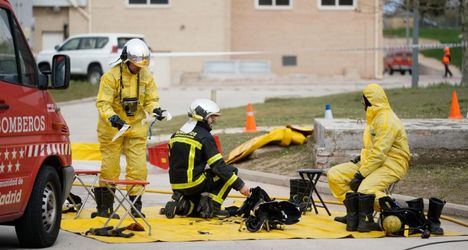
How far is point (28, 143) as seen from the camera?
1003 cm

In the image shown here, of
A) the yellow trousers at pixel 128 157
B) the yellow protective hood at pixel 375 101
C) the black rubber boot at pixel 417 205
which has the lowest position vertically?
the black rubber boot at pixel 417 205

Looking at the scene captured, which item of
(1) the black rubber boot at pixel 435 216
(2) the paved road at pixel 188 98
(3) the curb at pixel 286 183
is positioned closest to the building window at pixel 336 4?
(2) the paved road at pixel 188 98

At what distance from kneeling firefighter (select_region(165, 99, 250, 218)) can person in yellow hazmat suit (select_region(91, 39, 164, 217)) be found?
13.8 inches

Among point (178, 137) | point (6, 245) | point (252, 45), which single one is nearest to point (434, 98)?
point (178, 137)

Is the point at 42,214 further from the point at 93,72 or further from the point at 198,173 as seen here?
the point at 93,72

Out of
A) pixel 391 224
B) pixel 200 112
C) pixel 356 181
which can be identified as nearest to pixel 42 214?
pixel 200 112

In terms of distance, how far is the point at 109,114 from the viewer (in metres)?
12.4

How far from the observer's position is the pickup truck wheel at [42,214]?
10.2 m

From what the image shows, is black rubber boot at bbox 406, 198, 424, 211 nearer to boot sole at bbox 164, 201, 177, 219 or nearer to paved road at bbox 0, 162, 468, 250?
paved road at bbox 0, 162, 468, 250

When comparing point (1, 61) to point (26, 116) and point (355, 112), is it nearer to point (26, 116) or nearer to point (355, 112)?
point (26, 116)

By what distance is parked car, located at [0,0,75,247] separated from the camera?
31.8ft

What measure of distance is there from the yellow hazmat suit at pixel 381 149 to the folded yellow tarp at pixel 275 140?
18.1ft

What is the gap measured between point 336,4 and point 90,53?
1640 cm

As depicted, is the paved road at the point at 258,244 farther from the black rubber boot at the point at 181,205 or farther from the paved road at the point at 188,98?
the paved road at the point at 188,98
